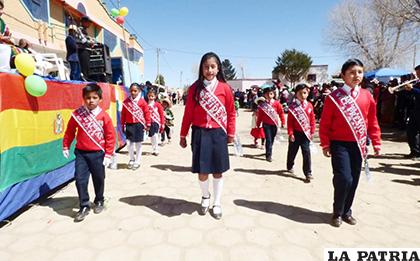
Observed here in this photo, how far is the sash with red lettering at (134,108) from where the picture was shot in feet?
17.8

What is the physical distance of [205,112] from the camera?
317 cm

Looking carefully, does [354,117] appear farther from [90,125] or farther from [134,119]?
[134,119]

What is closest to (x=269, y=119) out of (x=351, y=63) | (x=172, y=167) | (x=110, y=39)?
(x=172, y=167)

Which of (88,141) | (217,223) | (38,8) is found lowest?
(217,223)

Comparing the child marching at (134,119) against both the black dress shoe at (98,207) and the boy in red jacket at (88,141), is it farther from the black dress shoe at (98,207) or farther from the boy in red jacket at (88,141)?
the boy in red jacket at (88,141)

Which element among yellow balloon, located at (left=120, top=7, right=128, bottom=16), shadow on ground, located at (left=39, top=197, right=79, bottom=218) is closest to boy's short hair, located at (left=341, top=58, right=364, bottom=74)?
shadow on ground, located at (left=39, top=197, right=79, bottom=218)

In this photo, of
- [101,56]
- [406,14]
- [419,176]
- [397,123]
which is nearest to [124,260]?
[419,176]

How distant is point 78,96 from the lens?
474 cm

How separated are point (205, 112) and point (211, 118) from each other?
96mm

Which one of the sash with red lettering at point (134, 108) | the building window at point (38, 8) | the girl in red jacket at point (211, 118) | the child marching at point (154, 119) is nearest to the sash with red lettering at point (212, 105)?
the girl in red jacket at point (211, 118)

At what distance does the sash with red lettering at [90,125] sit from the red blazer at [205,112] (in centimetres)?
99

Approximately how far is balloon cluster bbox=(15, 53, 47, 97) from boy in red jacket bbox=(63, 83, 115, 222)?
1.97 ft

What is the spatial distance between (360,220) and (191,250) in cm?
197

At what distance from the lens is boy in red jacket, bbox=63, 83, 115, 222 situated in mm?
3207
